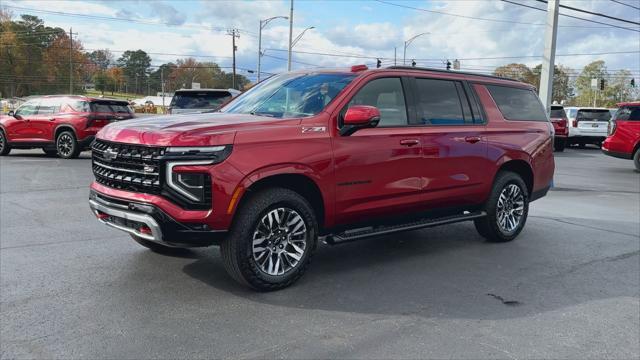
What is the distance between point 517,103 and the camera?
23.0 feet

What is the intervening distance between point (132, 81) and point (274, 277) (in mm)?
141758

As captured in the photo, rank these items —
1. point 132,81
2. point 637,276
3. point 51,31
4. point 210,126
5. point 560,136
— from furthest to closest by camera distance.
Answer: point 132,81
point 51,31
point 560,136
point 637,276
point 210,126

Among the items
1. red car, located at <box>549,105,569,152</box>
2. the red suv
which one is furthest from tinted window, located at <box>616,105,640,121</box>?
the red suv

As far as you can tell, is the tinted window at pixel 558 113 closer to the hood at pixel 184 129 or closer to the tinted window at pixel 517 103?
the tinted window at pixel 517 103

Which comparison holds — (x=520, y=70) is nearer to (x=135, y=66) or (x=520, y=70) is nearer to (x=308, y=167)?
(x=135, y=66)

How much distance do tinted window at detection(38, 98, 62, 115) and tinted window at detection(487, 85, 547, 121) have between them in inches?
513

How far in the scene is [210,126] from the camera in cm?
429

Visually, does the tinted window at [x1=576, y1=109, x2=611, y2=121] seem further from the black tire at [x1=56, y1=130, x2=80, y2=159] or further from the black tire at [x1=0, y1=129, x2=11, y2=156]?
the black tire at [x1=0, y1=129, x2=11, y2=156]

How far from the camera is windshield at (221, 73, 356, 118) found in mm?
5031

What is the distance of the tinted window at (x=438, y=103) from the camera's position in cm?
570

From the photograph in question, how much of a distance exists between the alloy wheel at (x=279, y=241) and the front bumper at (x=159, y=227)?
0.36 metres

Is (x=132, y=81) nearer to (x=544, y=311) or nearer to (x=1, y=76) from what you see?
(x=1, y=76)

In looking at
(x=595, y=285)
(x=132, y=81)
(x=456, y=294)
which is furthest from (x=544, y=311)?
(x=132, y=81)

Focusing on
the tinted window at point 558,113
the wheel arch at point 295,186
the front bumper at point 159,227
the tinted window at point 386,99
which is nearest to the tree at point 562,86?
the tinted window at point 558,113
